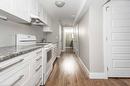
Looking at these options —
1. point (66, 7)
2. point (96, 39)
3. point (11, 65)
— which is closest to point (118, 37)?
point (96, 39)

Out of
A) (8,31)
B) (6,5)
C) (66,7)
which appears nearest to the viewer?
(6,5)

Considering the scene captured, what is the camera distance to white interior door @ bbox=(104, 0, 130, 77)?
299 cm

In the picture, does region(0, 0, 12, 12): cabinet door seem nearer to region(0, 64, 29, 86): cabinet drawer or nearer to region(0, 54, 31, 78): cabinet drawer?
region(0, 54, 31, 78): cabinet drawer

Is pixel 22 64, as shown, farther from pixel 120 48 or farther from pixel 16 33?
pixel 120 48

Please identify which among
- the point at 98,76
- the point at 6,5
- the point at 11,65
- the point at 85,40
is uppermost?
the point at 6,5

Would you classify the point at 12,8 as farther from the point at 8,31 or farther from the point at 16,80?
the point at 16,80

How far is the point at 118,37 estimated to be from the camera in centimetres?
303

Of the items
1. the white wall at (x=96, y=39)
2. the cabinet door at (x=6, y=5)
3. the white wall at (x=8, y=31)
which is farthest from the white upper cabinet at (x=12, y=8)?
the white wall at (x=96, y=39)

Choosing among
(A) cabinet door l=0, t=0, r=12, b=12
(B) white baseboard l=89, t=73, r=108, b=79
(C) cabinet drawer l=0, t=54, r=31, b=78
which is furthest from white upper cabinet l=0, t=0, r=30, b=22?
(B) white baseboard l=89, t=73, r=108, b=79

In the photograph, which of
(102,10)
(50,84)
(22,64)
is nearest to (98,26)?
(102,10)

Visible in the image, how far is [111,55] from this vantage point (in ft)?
9.96

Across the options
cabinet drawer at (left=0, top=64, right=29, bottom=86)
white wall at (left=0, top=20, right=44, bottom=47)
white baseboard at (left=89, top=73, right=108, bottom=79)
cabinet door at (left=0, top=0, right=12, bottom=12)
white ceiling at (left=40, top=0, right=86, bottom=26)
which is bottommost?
white baseboard at (left=89, top=73, right=108, bottom=79)

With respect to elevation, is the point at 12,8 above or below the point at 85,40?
above

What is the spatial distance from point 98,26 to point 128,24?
0.79m
